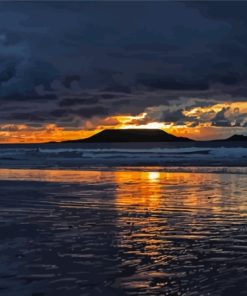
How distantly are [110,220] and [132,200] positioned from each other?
13.2 feet

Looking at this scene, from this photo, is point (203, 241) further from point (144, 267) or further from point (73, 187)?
point (73, 187)

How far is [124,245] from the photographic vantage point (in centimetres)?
853

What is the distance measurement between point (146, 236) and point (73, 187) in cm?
1087

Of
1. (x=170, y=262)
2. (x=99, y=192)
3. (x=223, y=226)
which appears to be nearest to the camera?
(x=170, y=262)

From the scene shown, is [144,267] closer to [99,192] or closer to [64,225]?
[64,225]

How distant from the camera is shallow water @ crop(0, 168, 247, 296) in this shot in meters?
6.26

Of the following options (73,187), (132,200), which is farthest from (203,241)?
(73,187)

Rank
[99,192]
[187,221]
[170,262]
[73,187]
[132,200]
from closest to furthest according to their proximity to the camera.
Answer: [170,262] → [187,221] → [132,200] → [99,192] → [73,187]

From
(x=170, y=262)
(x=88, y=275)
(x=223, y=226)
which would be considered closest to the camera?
(x=88, y=275)

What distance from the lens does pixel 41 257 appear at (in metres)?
7.64

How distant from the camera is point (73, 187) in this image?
785 inches

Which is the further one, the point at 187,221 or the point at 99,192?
the point at 99,192

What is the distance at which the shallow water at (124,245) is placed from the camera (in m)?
6.26

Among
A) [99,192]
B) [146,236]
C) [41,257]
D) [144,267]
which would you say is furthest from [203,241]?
[99,192]
